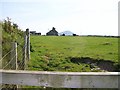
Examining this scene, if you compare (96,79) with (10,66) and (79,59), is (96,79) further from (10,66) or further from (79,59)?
(79,59)

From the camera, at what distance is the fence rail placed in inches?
113

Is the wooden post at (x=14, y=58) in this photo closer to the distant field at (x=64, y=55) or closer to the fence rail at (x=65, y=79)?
the fence rail at (x=65, y=79)

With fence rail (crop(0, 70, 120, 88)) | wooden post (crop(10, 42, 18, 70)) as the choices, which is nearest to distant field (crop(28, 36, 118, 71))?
wooden post (crop(10, 42, 18, 70))

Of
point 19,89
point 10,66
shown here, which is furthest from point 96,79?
point 10,66

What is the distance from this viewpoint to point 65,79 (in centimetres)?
289

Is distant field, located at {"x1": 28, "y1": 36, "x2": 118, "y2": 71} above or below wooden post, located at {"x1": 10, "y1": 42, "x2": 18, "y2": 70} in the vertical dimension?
below

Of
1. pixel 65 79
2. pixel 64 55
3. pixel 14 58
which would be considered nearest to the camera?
pixel 65 79

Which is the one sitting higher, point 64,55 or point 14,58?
point 14,58

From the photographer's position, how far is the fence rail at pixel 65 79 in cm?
287

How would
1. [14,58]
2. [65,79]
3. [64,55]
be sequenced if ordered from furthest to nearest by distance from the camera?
[64,55]
[14,58]
[65,79]

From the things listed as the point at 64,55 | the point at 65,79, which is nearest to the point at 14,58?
the point at 65,79

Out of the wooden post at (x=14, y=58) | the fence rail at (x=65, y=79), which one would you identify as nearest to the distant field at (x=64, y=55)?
the wooden post at (x=14, y=58)

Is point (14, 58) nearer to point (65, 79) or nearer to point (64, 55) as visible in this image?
point (65, 79)

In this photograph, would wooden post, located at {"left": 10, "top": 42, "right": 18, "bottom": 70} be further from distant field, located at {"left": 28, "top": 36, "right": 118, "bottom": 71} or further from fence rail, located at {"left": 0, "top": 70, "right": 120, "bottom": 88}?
distant field, located at {"left": 28, "top": 36, "right": 118, "bottom": 71}
